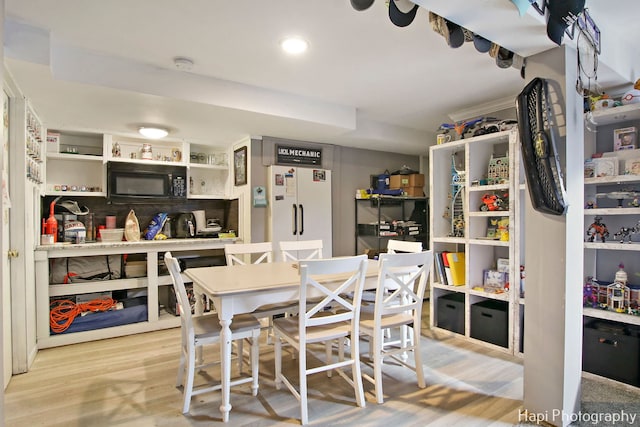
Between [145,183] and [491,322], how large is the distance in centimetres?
378

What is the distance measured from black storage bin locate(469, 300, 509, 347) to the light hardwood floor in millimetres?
144

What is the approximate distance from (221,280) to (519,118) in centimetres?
203

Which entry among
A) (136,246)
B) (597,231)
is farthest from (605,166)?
(136,246)

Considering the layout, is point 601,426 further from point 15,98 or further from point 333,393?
point 15,98

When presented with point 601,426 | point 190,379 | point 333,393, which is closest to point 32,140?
point 190,379

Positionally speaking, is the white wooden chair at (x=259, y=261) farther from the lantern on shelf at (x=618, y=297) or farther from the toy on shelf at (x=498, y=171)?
the lantern on shelf at (x=618, y=297)

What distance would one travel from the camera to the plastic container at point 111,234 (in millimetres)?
3785

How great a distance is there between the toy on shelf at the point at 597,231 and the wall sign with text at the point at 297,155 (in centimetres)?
287

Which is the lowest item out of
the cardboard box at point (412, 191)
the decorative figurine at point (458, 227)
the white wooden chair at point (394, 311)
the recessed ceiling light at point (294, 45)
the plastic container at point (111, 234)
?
the white wooden chair at point (394, 311)

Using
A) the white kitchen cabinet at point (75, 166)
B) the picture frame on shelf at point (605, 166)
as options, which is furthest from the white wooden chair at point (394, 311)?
the white kitchen cabinet at point (75, 166)

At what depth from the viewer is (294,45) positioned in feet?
7.72

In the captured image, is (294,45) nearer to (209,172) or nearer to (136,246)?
(136,246)

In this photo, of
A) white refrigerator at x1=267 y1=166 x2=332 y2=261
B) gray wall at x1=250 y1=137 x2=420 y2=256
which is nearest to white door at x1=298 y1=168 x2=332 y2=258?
white refrigerator at x1=267 y1=166 x2=332 y2=261

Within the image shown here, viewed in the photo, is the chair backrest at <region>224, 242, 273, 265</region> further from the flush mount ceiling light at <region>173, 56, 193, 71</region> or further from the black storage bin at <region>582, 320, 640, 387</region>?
the black storage bin at <region>582, 320, 640, 387</region>
